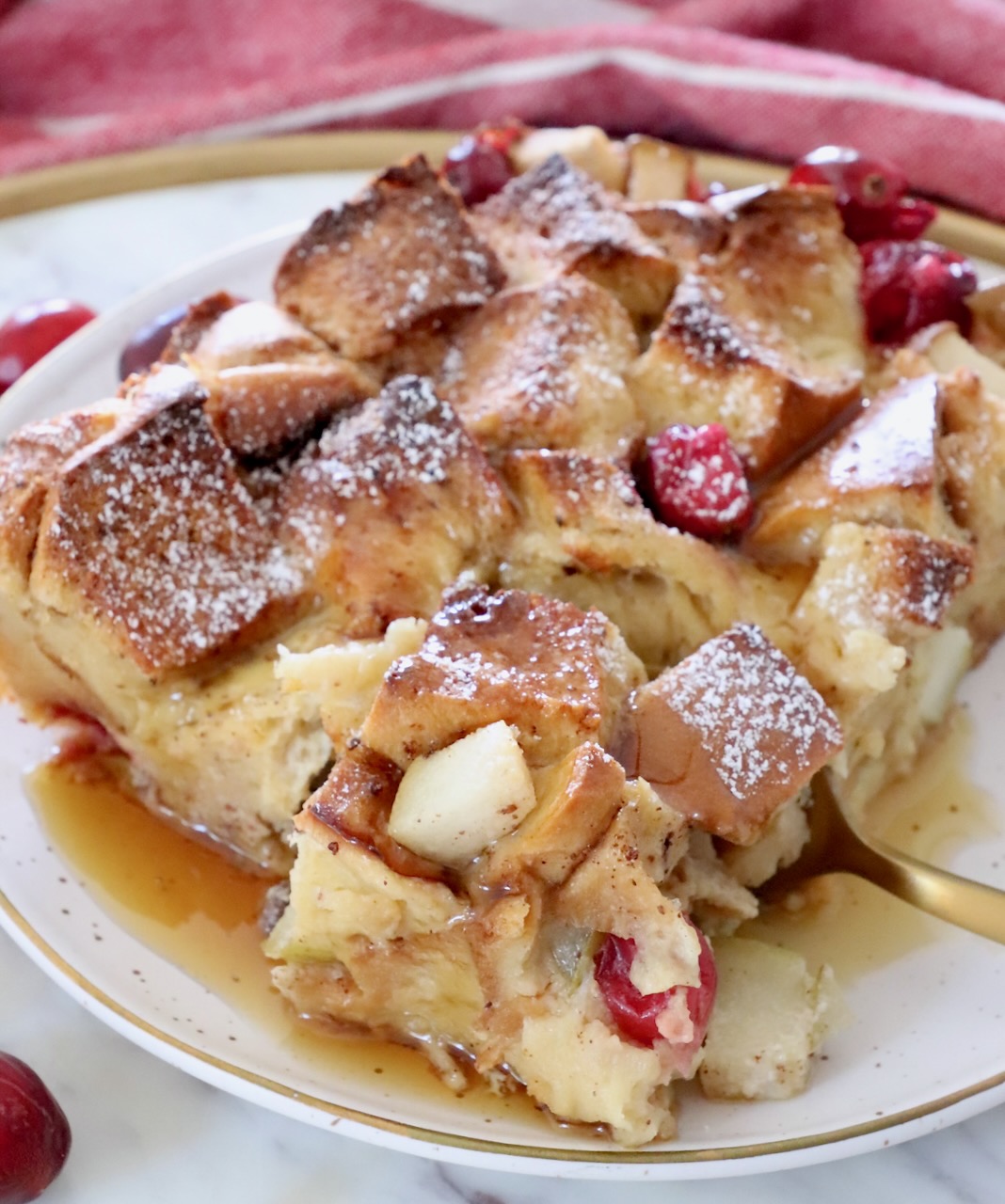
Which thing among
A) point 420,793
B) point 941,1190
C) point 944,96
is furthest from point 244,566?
point 944,96

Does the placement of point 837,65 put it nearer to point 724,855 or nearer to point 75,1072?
point 724,855

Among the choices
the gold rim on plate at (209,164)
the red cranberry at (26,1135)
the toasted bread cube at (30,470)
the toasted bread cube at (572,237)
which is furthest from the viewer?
the gold rim on plate at (209,164)

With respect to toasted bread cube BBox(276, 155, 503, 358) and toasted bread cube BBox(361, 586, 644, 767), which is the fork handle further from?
toasted bread cube BBox(276, 155, 503, 358)

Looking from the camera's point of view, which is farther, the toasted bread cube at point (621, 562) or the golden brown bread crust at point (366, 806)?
the toasted bread cube at point (621, 562)

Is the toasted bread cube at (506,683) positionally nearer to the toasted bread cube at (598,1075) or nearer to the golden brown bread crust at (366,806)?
the golden brown bread crust at (366,806)

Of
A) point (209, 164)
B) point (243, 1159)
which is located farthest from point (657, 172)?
point (243, 1159)

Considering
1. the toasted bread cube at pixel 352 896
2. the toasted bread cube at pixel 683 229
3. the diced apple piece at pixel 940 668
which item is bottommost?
the diced apple piece at pixel 940 668

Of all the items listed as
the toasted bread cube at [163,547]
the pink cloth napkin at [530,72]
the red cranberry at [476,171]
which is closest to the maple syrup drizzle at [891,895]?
the toasted bread cube at [163,547]
